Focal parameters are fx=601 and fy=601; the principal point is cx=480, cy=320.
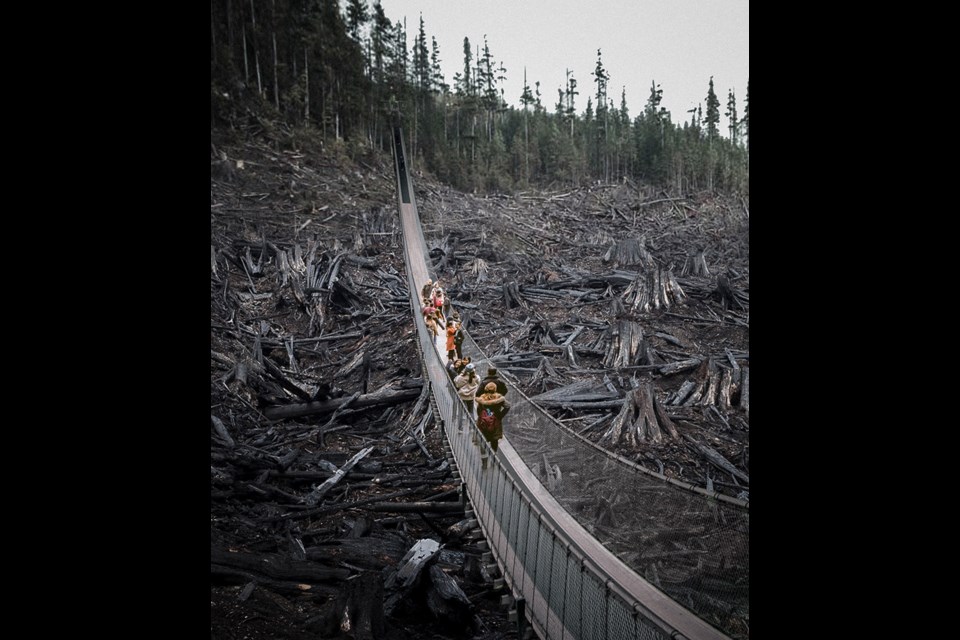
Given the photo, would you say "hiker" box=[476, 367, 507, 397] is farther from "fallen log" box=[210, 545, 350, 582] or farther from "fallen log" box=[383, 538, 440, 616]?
"fallen log" box=[210, 545, 350, 582]

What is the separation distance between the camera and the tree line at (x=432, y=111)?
32688 mm

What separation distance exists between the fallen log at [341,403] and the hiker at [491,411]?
218 inches

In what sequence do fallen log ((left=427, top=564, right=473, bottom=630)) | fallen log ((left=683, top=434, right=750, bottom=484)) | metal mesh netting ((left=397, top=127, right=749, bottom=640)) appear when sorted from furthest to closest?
fallen log ((left=683, top=434, right=750, bottom=484)), fallen log ((left=427, top=564, right=473, bottom=630)), metal mesh netting ((left=397, top=127, right=749, bottom=640))

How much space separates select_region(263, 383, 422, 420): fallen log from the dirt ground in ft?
0.56

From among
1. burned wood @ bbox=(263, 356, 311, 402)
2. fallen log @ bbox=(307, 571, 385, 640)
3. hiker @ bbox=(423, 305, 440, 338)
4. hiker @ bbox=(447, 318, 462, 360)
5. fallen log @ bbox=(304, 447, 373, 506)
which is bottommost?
fallen log @ bbox=(304, 447, 373, 506)

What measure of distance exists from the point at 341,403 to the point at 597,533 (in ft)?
23.4

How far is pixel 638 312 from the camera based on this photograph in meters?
16.5

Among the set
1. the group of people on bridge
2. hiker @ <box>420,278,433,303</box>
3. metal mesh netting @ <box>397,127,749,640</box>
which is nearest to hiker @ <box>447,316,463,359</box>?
the group of people on bridge

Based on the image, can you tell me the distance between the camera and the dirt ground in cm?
655

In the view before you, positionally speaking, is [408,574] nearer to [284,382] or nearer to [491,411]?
[491,411]

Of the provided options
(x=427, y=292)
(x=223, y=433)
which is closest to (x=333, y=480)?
(x=223, y=433)
